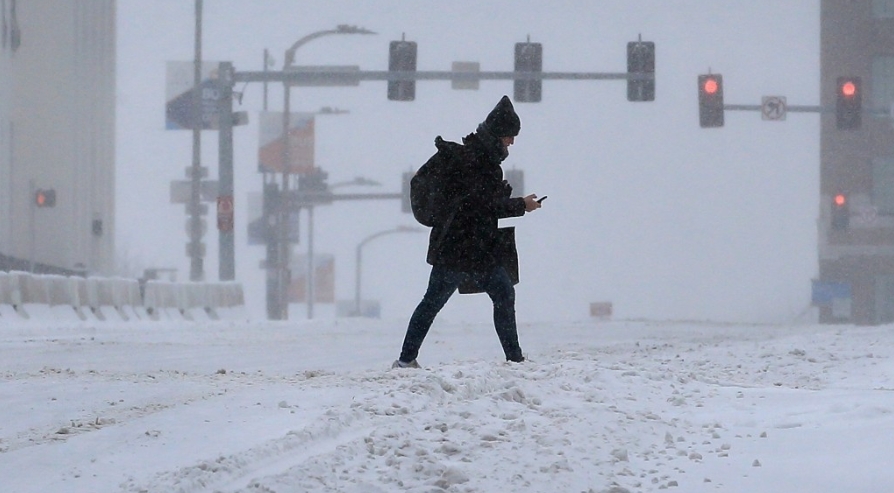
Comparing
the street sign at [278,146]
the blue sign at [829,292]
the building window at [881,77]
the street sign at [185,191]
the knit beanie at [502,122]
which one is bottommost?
the blue sign at [829,292]

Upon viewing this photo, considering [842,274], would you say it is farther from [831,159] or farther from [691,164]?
[691,164]

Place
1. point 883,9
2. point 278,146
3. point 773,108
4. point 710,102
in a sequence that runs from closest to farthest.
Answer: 1. point 710,102
2. point 773,108
3. point 278,146
4. point 883,9

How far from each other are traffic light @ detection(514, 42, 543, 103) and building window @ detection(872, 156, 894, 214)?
29.3m

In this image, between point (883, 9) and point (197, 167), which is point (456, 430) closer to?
point (197, 167)

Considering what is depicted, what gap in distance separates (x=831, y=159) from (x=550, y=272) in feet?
232

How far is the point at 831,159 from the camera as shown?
5100cm

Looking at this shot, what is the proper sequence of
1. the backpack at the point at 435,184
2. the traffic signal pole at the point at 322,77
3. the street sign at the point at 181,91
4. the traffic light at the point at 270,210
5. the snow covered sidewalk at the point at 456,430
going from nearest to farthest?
the snow covered sidewalk at the point at 456,430, the backpack at the point at 435,184, the traffic signal pole at the point at 322,77, the street sign at the point at 181,91, the traffic light at the point at 270,210

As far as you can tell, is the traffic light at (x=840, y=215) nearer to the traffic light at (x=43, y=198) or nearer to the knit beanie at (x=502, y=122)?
the traffic light at (x=43, y=198)

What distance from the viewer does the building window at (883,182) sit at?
164 ft

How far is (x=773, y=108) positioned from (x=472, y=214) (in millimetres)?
18775

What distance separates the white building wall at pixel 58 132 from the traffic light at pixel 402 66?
18.1 meters

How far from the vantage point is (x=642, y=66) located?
23.8 meters

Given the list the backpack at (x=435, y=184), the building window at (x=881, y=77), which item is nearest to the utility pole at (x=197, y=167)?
the backpack at (x=435, y=184)

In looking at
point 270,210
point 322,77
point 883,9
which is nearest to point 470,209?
point 322,77
